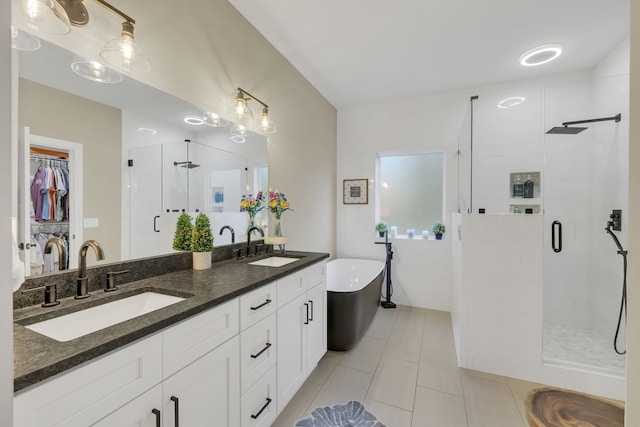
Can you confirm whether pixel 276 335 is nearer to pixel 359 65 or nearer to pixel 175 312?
pixel 175 312

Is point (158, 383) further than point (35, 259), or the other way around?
point (35, 259)

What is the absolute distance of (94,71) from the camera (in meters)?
1.26

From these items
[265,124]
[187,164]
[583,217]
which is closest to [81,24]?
[187,164]

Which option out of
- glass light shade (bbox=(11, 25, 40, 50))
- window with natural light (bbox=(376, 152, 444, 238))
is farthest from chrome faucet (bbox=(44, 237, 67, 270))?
window with natural light (bbox=(376, 152, 444, 238))

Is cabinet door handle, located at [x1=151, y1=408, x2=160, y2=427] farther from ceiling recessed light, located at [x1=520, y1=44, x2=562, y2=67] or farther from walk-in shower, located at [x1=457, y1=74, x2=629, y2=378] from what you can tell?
ceiling recessed light, located at [x1=520, y1=44, x2=562, y2=67]

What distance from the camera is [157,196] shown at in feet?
5.31

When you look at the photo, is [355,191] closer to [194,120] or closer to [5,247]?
[194,120]

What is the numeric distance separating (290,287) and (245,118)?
1.34 metres

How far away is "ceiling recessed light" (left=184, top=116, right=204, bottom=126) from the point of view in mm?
1770

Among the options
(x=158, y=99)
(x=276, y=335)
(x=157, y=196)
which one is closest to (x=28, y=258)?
(x=157, y=196)

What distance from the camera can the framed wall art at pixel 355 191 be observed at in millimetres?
3961

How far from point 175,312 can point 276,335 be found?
0.75m

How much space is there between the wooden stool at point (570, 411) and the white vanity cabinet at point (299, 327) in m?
1.21

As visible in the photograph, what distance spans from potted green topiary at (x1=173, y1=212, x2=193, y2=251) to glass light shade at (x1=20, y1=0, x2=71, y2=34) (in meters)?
1.01
